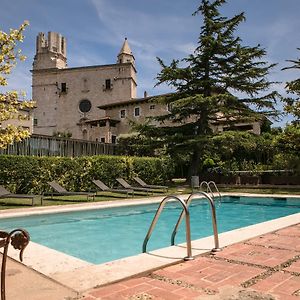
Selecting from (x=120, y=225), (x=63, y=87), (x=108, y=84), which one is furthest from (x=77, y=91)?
(x=120, y=225)

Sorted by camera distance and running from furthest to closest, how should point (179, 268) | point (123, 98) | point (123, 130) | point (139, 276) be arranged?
1. point (123, 98)
2. point (123, 130)
3. point (179, 268)
4. point (139, 276)

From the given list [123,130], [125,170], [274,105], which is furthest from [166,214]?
[123,130]

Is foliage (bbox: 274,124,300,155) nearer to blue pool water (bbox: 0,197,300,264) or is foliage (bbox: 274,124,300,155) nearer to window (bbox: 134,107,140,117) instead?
blue pool water (bbox: 0,197,300,264)

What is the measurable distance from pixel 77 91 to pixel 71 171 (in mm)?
47774

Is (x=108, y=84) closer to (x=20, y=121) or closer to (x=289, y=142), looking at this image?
(x=289, y=142)

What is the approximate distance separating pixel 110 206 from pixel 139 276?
8982mm

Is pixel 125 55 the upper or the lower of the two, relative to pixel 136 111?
upper

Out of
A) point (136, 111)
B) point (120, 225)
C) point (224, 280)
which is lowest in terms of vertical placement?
point (120, 225)

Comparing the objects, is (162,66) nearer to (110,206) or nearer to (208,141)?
(208,141)

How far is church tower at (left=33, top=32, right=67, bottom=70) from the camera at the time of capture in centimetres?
7012

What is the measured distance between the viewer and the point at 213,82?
24.8 m

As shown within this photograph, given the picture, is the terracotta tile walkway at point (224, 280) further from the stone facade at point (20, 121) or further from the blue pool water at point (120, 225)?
the stone facade at point (20, 121)

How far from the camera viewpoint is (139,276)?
4078mm

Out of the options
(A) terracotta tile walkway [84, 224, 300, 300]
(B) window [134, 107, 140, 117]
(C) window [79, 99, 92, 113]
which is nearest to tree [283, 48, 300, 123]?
(A) terracotta tile walkway [84, 224, 300, 300]
